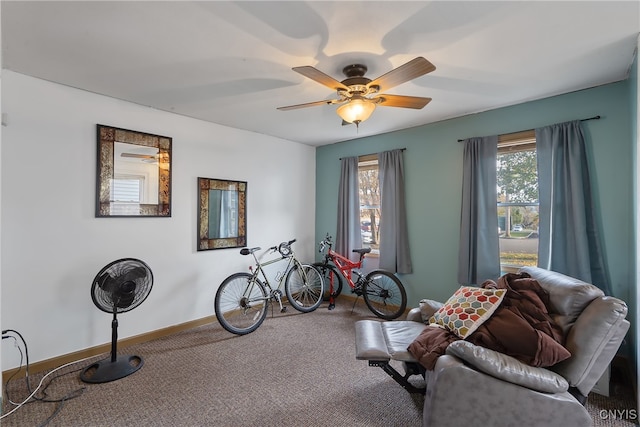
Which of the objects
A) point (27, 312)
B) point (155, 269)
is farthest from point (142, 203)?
point (27, 312)

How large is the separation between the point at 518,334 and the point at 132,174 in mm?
3413

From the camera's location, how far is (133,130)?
3.02 metres

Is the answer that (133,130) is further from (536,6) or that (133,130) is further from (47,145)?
(536,6)

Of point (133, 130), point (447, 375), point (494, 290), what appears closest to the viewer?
point (447, 375)

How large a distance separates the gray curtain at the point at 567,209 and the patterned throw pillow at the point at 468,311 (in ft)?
3.93

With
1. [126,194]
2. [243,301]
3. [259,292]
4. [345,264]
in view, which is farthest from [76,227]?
[345,264]

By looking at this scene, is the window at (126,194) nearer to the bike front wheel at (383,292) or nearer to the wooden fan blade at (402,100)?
the wooden fan blade at (402,100)

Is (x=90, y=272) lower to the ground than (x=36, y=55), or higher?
lower

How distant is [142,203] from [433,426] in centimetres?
307

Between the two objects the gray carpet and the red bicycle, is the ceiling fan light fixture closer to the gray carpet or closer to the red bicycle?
the gray carpet

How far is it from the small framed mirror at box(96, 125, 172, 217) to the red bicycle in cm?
221

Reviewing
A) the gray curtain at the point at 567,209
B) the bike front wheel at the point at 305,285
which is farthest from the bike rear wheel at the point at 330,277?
the gray curtain at the point at 567,209

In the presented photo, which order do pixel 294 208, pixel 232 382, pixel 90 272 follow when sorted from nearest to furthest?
1. pixel 232 382
2. pixel 90 272
3. pixel 294 208

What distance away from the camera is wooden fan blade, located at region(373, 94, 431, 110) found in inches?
87.6
